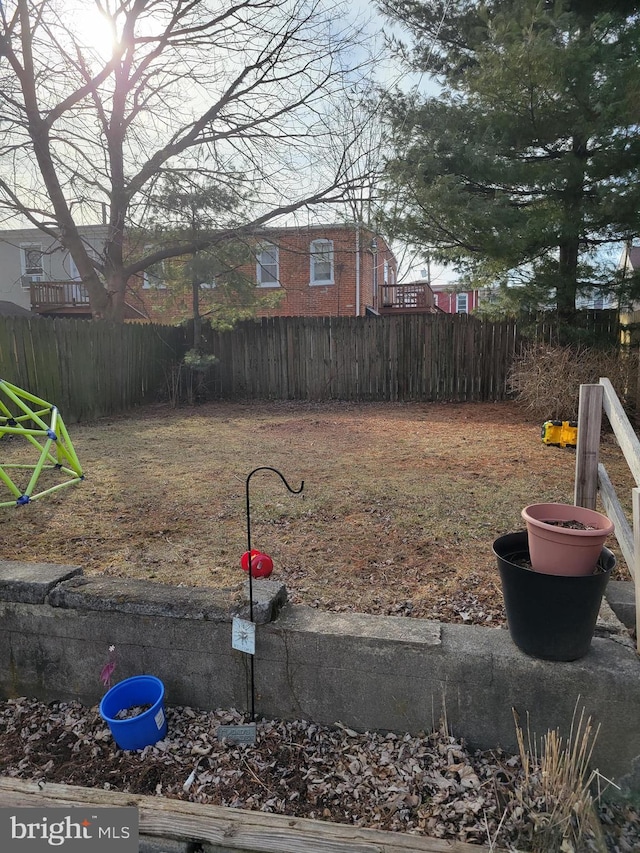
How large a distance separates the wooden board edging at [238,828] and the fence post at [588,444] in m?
1.75

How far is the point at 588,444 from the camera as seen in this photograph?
8.82 feet

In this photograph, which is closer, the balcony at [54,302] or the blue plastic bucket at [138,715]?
the blue plastic bucket at [138,715]

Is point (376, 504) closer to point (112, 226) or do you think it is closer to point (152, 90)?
point (112, 226)

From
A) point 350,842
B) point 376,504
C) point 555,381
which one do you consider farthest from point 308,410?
point 350,842

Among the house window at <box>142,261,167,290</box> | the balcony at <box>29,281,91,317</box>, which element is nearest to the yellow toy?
the house window at <box>142,261,167,290</box>

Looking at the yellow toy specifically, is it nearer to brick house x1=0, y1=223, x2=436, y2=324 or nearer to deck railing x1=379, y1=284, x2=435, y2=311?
brick house x1=0, y1=223, x2=436, y2=324

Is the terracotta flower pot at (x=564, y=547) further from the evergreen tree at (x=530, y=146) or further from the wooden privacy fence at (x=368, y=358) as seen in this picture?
the wooden privacy fence at (x=368, y=358)

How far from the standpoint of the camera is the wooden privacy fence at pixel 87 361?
7152mm

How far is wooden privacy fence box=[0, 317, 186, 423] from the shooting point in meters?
7.15

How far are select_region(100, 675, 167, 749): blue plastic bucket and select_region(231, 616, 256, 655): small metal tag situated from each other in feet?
1.15

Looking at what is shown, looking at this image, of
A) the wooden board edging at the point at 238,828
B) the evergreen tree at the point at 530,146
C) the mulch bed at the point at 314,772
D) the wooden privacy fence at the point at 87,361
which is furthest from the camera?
the wooden privacy fence at the point at 87,361

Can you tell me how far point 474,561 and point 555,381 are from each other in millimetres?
4760

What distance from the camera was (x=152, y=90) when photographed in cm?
932

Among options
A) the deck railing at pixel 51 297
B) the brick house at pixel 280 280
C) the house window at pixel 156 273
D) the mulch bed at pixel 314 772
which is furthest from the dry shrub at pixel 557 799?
the deck railing at pixel 51 297
